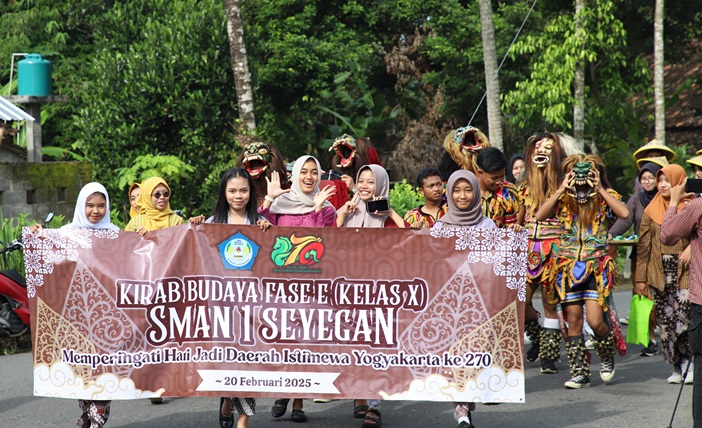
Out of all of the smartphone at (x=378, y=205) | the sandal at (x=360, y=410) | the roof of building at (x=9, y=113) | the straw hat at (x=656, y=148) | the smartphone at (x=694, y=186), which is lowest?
the sandal at (x=360, y=410)

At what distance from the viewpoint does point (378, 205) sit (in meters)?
7.62

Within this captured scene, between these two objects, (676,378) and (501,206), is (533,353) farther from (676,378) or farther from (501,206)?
(501,206)

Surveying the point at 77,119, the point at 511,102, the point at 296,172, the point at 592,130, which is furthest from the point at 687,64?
the point at 296,172

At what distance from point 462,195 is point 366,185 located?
2.56 ft

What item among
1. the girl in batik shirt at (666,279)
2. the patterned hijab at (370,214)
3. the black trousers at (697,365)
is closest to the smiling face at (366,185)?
the patterned hijab at (370,214)

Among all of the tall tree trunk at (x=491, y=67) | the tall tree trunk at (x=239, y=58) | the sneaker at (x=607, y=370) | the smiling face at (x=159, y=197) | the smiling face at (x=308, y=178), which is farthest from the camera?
the tall tree trunk at (x=491, y=67)

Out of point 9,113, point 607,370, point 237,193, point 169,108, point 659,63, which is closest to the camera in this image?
point 237,193

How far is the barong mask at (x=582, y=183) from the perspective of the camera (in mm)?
8383

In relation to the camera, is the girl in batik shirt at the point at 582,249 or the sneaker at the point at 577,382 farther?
the sneaker at the point at 577,382

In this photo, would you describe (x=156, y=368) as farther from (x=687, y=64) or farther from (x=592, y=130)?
(x=687, y=64)

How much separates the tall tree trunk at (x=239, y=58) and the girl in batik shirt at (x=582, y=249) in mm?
7981

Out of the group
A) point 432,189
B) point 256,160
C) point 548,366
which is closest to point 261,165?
point 256,160

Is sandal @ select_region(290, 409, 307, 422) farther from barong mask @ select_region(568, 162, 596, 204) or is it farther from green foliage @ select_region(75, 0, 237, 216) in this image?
green foliage @ select_region(75, 0, 237, 216)

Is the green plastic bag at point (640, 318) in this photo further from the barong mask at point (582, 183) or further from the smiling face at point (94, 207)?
the smiling face at point (94, 207)
